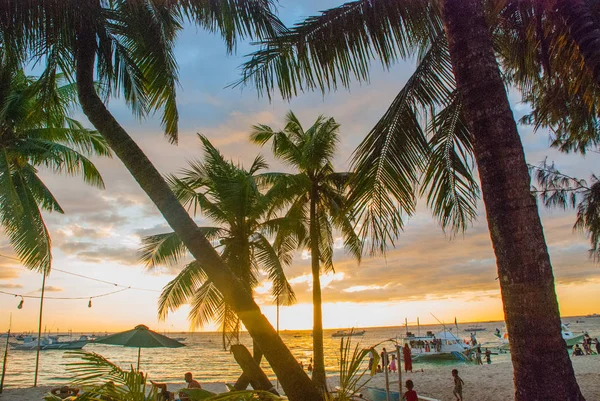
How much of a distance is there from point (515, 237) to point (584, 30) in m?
2.91

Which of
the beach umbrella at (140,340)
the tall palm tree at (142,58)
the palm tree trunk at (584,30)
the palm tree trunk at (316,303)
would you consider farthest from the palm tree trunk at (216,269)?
the palm tree trunk at (316,303)

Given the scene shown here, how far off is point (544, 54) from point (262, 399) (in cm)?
511

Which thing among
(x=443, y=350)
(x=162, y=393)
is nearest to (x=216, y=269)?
(x=162, y=393)

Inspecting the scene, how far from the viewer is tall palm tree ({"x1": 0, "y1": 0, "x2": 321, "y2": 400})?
436cm

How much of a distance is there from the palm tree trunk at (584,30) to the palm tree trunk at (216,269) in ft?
13.5

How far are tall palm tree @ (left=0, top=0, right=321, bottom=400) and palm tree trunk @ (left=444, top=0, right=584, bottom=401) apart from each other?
205cm

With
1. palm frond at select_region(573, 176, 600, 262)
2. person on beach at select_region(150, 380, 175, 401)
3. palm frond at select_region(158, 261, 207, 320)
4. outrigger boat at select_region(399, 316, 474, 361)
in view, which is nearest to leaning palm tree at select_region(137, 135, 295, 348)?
palm frond at select_region(158, 261, 207, 320)

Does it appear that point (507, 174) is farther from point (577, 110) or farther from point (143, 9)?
point (577, 110)

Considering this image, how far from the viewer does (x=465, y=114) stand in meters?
3.43

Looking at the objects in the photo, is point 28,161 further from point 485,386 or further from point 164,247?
point 485,386

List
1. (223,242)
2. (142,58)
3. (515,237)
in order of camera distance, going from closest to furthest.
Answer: (515,237) < (142,58) < (223,242)

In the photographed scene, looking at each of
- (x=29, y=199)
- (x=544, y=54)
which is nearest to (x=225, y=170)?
(x=29, y=199)

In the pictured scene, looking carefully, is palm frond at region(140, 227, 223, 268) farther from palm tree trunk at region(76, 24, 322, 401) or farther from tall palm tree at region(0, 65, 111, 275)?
palm tree trunk at region(76, 24, 322, 401)

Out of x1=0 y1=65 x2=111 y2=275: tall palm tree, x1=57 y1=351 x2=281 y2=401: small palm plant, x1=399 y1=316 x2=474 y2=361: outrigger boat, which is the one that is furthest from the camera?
x1=399 y1=316 x2=474 y2=361: outrigger boat
